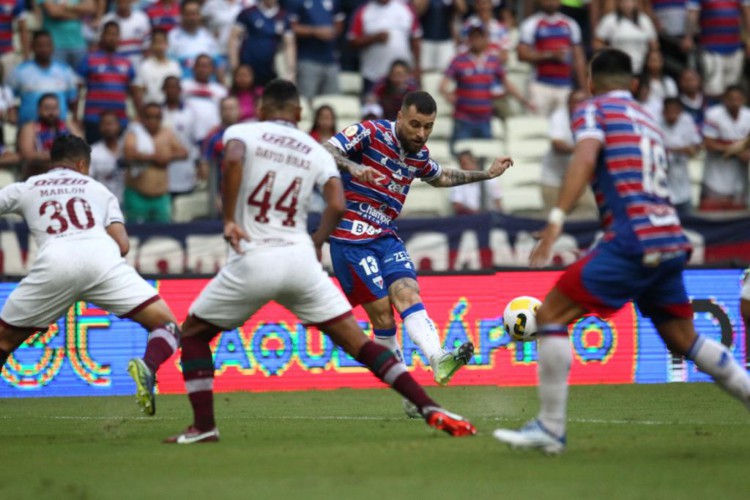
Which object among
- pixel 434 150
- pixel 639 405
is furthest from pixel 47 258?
pixel 434 150

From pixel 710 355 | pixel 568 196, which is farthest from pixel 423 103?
pixel 710 355

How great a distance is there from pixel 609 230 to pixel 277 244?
1.98 meters

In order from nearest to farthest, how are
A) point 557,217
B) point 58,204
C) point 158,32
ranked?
point 557,217
point 58,204
point 158,32

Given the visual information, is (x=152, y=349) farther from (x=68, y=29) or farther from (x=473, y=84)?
(x=68, y=29)

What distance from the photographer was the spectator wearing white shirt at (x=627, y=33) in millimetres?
19578

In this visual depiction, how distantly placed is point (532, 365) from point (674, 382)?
59.1 inches

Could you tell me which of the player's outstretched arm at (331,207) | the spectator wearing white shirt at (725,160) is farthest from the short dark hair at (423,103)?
the spectator wearing white shirt at (725,160)

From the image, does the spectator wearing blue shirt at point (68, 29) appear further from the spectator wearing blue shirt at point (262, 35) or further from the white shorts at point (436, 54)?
the white shorts at point (436, 54)

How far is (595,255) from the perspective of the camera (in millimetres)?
7914

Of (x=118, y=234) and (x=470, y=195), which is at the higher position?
(x=118, y=234)

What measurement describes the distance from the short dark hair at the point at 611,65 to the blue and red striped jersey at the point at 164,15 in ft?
39.4

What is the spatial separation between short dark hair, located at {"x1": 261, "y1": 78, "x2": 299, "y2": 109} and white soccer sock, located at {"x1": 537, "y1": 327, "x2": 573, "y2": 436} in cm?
218

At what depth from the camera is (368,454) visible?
817 cm

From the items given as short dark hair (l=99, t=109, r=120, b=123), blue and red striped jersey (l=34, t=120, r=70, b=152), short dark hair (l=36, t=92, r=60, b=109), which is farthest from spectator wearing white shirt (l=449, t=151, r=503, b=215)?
short dark hair (l=36, t=92, r=60, b=109)
